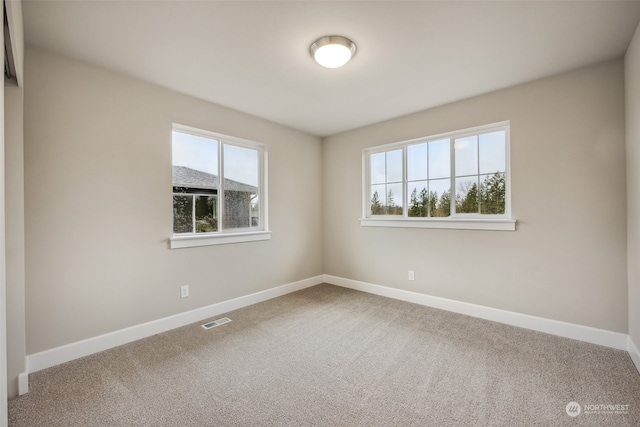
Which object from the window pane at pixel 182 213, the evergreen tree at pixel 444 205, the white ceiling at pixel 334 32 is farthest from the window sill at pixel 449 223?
the window pane at pixel 182 213

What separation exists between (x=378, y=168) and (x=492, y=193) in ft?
4.91

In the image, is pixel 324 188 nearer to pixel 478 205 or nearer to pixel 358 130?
pixel 358 130

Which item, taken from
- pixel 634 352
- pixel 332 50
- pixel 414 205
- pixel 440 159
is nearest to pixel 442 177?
pixel 440 159

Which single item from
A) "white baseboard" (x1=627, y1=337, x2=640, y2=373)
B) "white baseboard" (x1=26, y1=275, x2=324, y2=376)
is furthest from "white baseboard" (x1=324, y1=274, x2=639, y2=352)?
"white baseboard" (x1=26, y1=275, x2=324, y2=376)

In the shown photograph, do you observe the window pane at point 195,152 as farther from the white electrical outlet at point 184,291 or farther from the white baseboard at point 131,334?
the white baseboard at point 131,334

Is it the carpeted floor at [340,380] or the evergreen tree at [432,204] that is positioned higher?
the evergreen tree at [432,204]

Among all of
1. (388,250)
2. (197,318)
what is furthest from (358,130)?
(197,318)

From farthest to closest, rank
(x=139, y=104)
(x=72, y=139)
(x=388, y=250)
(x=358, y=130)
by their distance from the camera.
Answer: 1. (x=358, y=130)
2. (x=388, y=250)
3. (x=139, y=104)
4. (x=72, y=139)

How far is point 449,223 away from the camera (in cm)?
332

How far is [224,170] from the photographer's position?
3465 millimetres

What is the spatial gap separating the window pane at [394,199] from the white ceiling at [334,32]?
1275mm

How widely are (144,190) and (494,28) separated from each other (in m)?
3.14

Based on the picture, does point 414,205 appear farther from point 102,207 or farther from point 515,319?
point 102,207

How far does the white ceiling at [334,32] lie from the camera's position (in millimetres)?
1819
